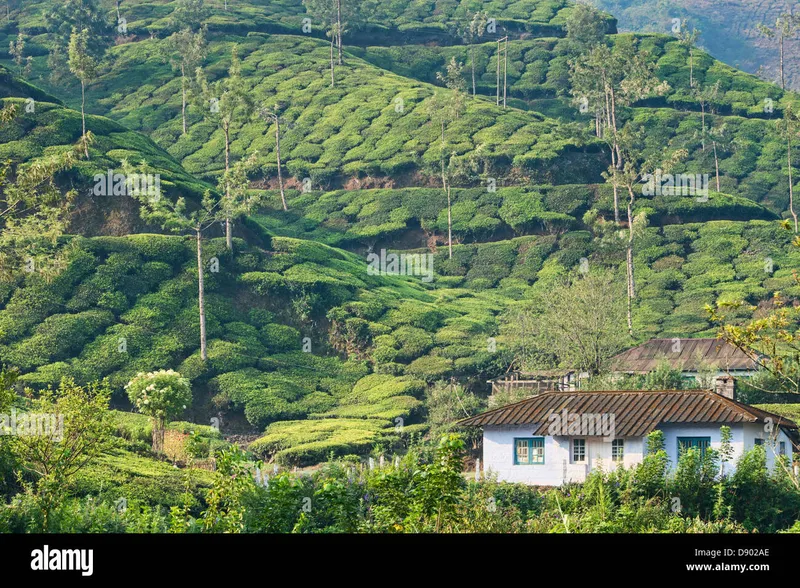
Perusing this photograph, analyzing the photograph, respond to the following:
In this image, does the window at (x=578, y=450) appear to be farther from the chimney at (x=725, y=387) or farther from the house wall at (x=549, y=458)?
the chimney at (x=725, y=387)

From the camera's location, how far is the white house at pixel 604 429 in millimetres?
38344

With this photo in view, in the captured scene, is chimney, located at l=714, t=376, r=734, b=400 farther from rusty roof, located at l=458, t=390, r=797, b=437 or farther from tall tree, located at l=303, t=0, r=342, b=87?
tall tree, located at l=303, t=0, r=342, b=87

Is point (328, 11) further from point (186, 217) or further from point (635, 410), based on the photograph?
point (635, 410)

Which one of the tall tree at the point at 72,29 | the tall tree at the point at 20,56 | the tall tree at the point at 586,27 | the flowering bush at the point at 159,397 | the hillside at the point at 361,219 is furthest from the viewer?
the tall tree at the point at 586,27

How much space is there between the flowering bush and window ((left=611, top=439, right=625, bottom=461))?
1791 centimetres

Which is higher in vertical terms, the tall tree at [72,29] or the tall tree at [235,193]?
the tall tree at [72,29]

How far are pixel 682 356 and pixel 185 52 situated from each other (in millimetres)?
76891

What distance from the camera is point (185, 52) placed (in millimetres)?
118125

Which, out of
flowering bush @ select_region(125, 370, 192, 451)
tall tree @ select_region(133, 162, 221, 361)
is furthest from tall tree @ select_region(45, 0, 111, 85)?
flowering bush @ select_region(125, 370, 192, 451)

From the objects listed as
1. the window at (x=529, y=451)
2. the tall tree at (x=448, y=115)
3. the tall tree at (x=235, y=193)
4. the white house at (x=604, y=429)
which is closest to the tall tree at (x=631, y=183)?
the tall tree at (x=448, y=115)
